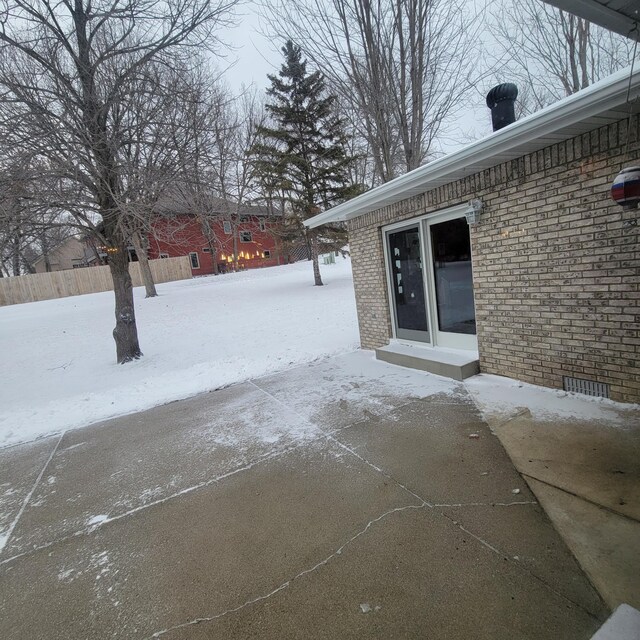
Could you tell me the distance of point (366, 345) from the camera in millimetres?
7309

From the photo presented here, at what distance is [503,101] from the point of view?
5.00 metres

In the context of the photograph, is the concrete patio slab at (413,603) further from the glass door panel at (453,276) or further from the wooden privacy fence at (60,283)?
the wooden privacy fence at (60,283)

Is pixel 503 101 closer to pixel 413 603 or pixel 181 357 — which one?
pixel 413 603

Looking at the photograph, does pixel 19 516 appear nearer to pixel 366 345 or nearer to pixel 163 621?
pixel 163 621

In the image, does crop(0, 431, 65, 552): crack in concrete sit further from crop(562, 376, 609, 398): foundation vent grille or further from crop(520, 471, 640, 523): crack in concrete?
crop(562, 376, 609, 398): foundation vent grille

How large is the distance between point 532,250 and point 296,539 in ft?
12.3

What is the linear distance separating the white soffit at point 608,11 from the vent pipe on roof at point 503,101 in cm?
269

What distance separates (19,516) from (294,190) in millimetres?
15018

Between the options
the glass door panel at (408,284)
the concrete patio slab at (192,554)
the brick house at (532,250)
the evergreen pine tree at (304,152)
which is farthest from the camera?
the evergreen pine tree at (304,152)

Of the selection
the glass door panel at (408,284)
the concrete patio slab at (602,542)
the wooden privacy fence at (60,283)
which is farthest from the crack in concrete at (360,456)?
the wooden privacy fence at (60,283)

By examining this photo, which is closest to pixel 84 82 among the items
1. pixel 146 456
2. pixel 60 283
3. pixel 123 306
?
pixel 123 306

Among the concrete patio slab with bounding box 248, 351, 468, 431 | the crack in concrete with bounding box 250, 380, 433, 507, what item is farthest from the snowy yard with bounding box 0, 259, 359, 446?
the crack in concrete with bounding box 250, 380, 433, 507

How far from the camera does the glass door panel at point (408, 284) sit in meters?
5.83

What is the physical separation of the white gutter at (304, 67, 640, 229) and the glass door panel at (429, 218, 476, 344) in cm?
70
